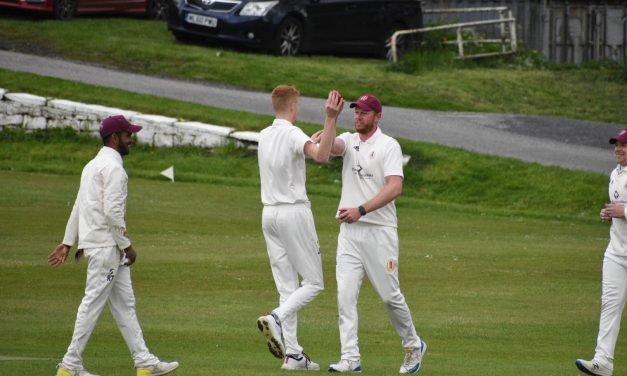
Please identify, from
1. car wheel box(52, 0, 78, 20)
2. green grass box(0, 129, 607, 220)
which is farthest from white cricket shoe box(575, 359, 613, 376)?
car wheel box(52, 0, 78, 20)

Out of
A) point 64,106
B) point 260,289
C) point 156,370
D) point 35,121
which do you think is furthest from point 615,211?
point 35,121

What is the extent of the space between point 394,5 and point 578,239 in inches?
609

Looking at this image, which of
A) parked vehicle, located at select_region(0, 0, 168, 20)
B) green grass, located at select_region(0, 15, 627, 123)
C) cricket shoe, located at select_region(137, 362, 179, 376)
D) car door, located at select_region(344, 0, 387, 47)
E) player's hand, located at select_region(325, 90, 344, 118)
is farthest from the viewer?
car door, located at select_region(344, 0, 387, 47)

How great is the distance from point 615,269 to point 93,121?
1504 cm

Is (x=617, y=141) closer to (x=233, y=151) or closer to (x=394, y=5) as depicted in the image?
(x=233, y=151)

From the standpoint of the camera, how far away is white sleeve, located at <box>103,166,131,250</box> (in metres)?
10.0

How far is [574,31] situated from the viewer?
36.5 meters

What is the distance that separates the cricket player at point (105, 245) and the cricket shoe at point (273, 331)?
691 millimetres

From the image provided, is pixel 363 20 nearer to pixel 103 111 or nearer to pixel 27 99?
pixel 103 111

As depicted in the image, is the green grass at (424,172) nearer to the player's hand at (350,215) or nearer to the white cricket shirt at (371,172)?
the white cricket shirt at (371,172)

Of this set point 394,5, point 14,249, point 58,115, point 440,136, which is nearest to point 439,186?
point 440,136

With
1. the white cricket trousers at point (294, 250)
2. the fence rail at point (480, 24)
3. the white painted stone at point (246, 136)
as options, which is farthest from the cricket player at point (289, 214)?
the fence rail at point (480, 24)

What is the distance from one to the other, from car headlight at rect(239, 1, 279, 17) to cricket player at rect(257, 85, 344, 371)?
64.9ft

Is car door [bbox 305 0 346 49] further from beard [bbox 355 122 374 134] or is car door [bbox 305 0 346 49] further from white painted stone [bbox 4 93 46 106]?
beard [bbox 355 122 374 134]
